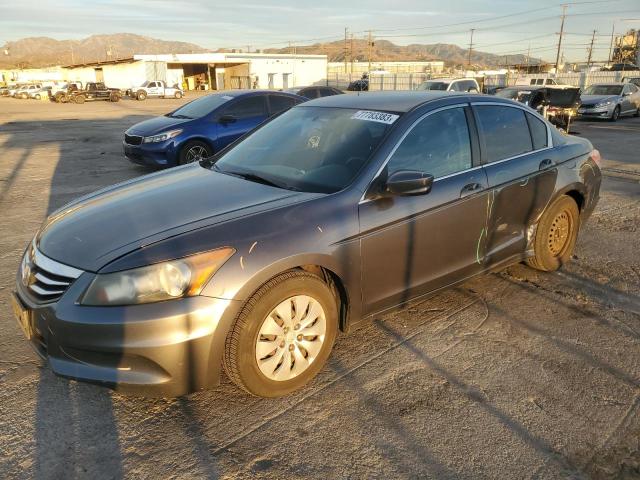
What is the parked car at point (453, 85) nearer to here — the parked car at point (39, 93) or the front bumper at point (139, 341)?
the front bumper at point (139, 341)

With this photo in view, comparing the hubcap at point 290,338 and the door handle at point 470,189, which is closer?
the hubcap at point 290,338

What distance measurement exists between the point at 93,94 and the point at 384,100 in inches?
1713

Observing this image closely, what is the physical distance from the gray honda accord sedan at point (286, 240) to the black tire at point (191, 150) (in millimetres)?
5060

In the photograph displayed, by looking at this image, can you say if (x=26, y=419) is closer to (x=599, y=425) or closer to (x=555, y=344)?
(x=599, y=425)

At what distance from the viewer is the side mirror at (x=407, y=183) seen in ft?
9.80

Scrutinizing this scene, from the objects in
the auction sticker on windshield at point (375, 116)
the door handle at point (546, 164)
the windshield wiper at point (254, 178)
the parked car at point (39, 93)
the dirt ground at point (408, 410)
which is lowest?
the parked car at point (39, 93)

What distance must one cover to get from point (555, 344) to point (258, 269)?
2171 millimetres

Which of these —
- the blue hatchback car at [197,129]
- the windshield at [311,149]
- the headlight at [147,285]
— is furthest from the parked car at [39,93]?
the headlight at [147,285]

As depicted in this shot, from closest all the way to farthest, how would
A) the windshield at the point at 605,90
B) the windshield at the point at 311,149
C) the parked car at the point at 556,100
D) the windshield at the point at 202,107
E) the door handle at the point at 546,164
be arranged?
the windshield at the point at 311,149 < the door handle at the point at 546,164 < the windshield at the point at 202,107 < the parked car at the point at 556,100 < the windshield at the point at 605,90

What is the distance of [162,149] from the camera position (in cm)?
872

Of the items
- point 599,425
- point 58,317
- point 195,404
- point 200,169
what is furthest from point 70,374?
point 599,425

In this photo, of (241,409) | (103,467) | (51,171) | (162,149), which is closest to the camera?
(103,467)

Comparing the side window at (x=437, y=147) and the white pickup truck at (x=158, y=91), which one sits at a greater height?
the side window at (x=437, y=147)

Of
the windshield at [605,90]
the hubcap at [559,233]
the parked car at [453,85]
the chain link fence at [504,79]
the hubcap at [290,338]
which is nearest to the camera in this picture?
the hubcap at [290,338]
